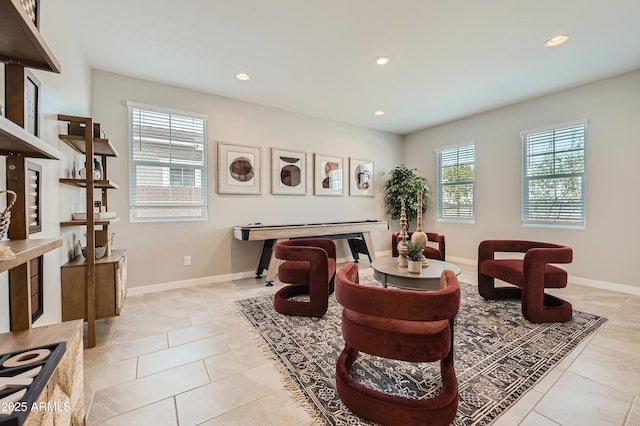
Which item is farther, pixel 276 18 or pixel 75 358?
pixel 276 18

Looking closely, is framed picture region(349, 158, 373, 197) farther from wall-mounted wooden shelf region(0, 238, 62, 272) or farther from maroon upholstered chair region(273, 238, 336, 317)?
wall-mounted wooden shelf region(0, 238, 62, 272)

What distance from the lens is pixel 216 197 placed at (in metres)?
3.94

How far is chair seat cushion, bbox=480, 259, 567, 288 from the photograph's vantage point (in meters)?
2.62

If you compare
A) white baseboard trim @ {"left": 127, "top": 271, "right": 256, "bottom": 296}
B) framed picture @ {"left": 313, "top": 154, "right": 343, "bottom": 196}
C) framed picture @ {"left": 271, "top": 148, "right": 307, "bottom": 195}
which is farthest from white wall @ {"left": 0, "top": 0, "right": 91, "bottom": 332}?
framed picture @ {"left": 313, "top": 154, "right": 343, "bottom": 196}

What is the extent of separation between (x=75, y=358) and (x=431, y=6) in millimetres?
3156

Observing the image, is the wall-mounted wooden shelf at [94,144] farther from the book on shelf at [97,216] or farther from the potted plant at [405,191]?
the potted plant at [405,191]

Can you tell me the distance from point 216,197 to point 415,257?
9.35 ft

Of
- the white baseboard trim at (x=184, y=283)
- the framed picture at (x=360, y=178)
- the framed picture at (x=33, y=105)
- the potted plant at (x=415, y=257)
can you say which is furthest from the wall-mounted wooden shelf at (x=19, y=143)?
the framed picture at (x=360, y=178)

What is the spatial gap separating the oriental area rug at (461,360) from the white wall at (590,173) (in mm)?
1439

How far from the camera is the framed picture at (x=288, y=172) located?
4414 mm

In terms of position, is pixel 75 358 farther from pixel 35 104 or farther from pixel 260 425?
pixel 35 104

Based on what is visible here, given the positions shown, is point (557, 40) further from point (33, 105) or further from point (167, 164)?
point (167, 164)

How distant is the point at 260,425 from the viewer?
1.39m

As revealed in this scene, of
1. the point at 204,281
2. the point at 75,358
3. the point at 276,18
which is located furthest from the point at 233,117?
the point at 75,358
